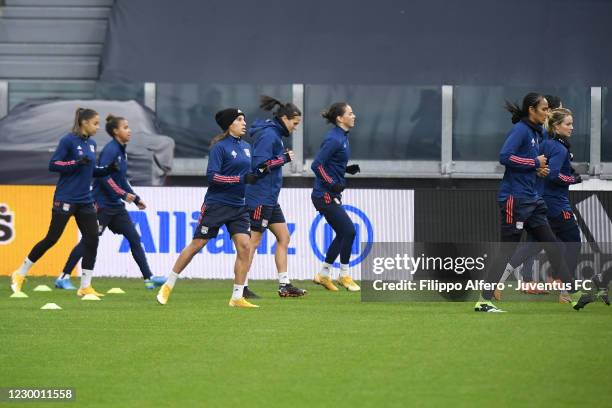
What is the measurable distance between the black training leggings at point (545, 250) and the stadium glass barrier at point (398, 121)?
12.8 meters

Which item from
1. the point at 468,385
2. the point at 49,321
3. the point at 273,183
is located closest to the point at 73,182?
the point at 273,183

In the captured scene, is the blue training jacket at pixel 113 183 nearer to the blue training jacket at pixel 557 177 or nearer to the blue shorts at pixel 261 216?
the blue shorts at pixel 261 216

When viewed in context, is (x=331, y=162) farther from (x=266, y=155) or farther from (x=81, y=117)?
(x=81, y=117)

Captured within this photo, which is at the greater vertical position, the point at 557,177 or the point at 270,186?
the point at 557,177

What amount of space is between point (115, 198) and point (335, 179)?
276 cm

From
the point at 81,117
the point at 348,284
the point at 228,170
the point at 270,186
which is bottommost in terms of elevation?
the point at 348,284

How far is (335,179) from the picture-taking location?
17062 millimetres

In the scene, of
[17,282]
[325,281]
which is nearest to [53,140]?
[17,282]

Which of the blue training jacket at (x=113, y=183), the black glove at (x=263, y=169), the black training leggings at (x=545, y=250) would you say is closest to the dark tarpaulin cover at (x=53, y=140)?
the blue training jacket at (x=113, y=183)

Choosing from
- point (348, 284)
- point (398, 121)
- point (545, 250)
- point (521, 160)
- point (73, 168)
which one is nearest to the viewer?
point (521, 160)

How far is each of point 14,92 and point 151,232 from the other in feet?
31.3

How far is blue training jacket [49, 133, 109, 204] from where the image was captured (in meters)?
15.4

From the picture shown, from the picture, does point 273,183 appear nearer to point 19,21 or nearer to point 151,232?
point 151,232

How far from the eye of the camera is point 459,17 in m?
28.1
